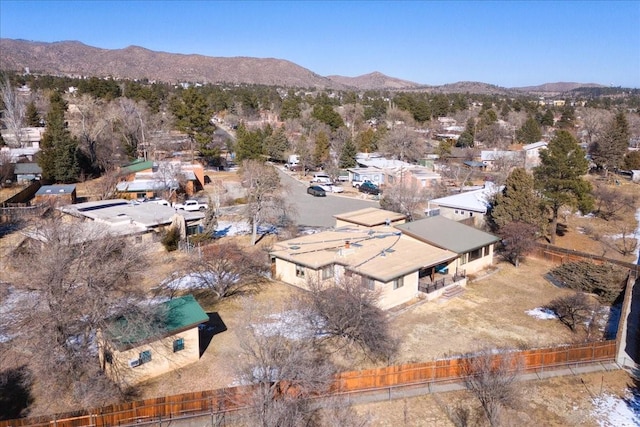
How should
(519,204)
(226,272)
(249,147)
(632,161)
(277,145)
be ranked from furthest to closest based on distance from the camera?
(277,145), (632,161), (249,147), (519,204), (226,272)

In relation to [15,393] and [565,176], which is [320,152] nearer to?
[565,176]

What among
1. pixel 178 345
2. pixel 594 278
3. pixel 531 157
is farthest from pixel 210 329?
pixel 531 157

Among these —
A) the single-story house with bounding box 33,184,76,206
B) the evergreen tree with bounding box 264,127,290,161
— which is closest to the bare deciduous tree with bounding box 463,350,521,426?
the single-story house with bounding box 33,184,76,206

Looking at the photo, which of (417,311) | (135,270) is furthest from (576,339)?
(135,270)

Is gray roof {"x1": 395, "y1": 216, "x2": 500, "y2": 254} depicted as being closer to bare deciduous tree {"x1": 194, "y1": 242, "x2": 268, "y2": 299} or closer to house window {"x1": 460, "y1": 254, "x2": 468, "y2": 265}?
house window {"x1": 460, "y1": 254, "x2": 468, "y2": 265}

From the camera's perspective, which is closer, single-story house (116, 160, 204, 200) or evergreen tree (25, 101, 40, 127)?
single-story house (116, 160, 204, 200)

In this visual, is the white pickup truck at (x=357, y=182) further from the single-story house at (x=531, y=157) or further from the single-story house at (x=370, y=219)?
the single-story house at (x=531, y=157)

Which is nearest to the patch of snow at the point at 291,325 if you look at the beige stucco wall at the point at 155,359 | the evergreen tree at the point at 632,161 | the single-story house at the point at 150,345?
the beige stucco wall at the point at 155,359
